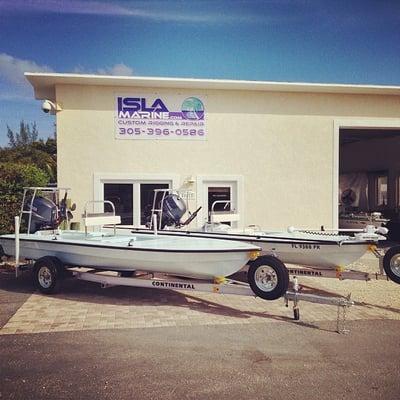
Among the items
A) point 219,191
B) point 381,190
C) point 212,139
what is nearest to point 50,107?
point 212,139

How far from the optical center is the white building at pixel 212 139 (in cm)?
1197

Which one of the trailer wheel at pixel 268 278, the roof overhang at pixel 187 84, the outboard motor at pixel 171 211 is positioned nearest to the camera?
the trailer wheel at pixel 268 278

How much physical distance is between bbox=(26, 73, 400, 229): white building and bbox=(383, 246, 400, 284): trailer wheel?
5.62m

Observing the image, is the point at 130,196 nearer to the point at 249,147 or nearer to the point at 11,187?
the point at 11,187

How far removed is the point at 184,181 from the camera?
1238cm

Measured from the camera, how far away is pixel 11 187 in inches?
467

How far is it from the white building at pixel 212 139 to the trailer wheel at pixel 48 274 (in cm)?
446

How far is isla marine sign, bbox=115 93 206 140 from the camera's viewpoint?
1217 cm

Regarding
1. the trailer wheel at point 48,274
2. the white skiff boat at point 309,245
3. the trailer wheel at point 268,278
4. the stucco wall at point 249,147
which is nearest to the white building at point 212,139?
the stucco wall at point 249,147

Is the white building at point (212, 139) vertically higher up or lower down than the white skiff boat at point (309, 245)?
higher up

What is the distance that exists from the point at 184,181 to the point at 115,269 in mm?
5611

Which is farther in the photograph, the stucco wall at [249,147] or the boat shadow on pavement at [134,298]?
the stucco wall at [249,147]

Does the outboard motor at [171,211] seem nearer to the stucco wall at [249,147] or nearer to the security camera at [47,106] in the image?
the stucco wall at [249,147]

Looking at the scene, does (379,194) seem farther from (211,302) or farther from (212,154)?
(211,302)
